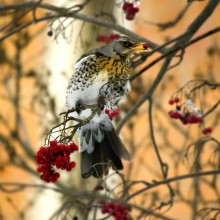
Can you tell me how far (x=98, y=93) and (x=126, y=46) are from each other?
0.72 ft

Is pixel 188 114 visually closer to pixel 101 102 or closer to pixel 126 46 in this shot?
pixel 126 46

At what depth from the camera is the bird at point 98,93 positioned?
190 cm

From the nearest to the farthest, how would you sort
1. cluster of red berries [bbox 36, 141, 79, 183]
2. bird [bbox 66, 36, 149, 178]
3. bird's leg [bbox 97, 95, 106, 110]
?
cluster of red berries [bbox 36, 141, 79, 183] < bird's leg [bbox 97, 95, 106, 110] < bird [bbox 66, 36, 149, 178]

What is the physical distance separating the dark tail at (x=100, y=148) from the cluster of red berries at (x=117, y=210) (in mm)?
152

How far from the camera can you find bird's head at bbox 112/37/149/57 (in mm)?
1975

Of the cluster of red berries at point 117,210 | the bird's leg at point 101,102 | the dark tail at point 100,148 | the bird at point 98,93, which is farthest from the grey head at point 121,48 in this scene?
the cluster of red berries at point 117,210

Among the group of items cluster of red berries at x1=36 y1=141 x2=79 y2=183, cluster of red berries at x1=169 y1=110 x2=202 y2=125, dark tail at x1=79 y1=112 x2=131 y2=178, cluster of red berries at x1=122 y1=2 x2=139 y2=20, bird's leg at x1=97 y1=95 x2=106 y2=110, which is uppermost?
cluster of red berries at x1=122 y1=2 x2=139 y2=20

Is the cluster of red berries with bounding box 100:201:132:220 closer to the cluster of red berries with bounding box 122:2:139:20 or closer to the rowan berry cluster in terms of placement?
the rowan berry cluster

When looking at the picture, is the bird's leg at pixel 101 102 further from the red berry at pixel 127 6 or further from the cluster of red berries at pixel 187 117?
the red berry at pixel 127 6

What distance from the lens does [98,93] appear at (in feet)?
6.05

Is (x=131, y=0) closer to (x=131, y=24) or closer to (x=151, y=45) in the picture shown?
(x=151, y=45)

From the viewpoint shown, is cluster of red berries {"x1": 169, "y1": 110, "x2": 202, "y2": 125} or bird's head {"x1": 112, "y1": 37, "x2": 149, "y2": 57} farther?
cluster of red berries {"x1": 169, "y1": 110, "x2": 202, "y2": 125}

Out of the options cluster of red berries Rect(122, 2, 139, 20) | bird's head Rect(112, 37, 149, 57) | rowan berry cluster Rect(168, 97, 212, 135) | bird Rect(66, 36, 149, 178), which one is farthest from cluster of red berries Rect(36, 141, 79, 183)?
cluster of red berries Rect(122, 2, 139, 20)

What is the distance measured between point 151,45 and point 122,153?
1.61 ft
